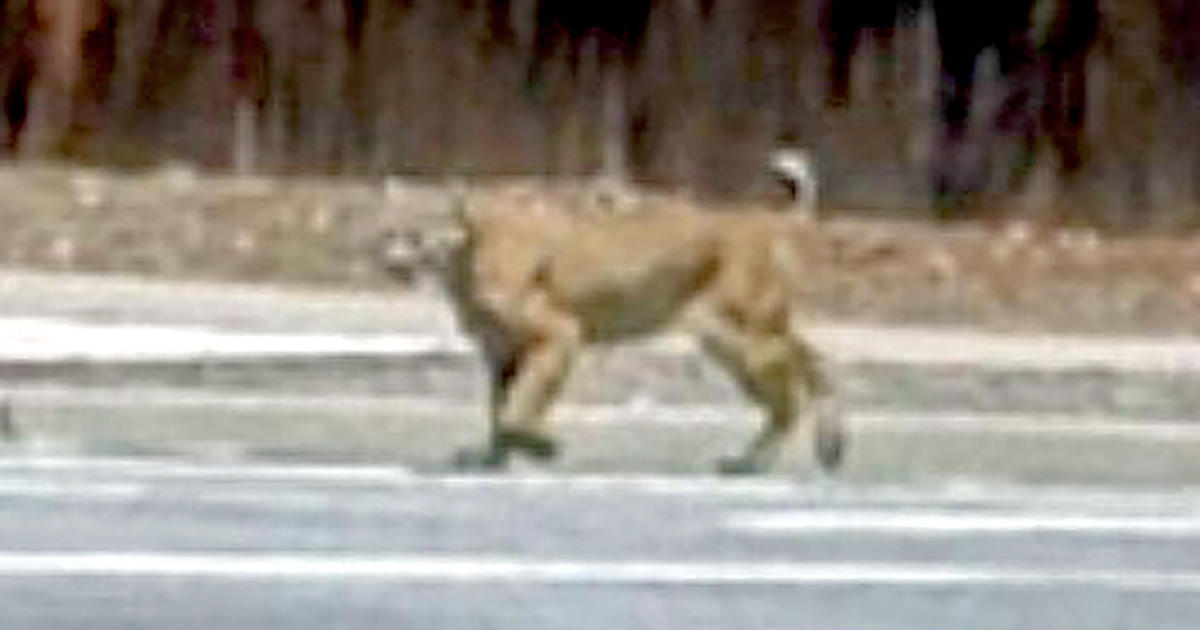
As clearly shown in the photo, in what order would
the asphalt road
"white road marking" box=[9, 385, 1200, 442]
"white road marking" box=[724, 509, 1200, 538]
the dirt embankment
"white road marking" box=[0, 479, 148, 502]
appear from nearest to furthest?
the asphalt road, "white road marking" box=[724, 509, 1200, 538], "white road marking" box=[0, 479, 148, 502], "white road marking" box=[9, 385, 1200, 442], the dirt embankment

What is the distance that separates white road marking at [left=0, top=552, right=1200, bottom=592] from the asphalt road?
0.04 ft

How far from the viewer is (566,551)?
1059 centimetres

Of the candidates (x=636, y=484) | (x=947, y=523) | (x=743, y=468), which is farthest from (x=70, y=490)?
(x=947, y=523)

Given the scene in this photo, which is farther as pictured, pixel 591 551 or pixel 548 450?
pixel 548 450

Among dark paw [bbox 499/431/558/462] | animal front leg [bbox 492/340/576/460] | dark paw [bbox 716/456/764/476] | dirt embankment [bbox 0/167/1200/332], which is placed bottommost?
dirt embankment [bbox 0/167/1200/332]

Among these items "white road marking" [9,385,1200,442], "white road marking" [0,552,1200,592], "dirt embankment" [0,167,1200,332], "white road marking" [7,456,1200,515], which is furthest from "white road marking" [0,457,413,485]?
"dirt embankment" [0,167,1200,332]

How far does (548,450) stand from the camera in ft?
40.9

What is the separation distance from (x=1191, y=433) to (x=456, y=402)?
253 cm

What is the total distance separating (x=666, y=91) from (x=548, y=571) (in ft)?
34.5

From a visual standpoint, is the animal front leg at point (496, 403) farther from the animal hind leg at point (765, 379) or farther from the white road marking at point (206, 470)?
the animal hind leg at point (765, 379)

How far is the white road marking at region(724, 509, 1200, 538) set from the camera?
448 inches

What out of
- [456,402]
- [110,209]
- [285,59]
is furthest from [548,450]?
[285,59]

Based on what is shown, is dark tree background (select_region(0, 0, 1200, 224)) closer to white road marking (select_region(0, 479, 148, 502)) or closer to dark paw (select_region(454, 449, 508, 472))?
dark paw (select_region(454, 449, 508, 472))

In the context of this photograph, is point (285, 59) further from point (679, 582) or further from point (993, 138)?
point (679, 582)
